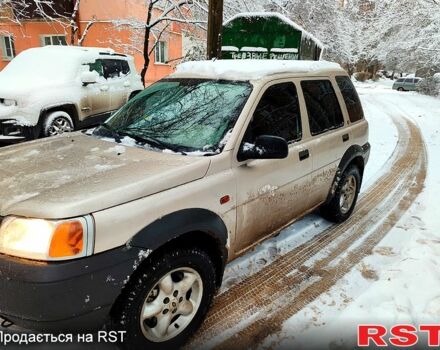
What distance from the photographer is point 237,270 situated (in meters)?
3.69

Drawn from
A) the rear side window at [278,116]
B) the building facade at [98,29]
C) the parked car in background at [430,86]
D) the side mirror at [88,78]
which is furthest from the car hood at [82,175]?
the parked car in background at [430,86]

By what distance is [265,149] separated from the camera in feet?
9.38

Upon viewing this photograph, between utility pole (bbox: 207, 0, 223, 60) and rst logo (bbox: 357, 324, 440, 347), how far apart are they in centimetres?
508

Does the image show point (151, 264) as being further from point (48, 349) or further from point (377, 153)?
point (377, 153)

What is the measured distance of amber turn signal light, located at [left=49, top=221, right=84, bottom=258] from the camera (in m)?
1.99

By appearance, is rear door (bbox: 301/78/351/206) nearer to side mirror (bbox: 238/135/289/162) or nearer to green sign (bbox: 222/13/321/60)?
side mirror (bbox: 238/135/289/162)

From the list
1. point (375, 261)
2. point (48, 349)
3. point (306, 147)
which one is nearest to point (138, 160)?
point (48, 349)

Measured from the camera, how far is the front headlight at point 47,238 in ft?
6.52

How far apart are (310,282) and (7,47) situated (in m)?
21.4

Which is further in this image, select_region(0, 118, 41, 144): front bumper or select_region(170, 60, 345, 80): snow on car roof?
select_region(0, 118, 41, 144): front bumper

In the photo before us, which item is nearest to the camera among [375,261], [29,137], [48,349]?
[48,349]

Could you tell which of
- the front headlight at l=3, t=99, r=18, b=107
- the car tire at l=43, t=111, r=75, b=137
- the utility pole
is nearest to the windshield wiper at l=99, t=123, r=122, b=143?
the utility pole

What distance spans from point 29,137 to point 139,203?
19.7 feet

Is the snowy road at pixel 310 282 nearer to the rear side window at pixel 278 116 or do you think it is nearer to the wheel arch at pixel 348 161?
the wheel arch at pixel 348 161
